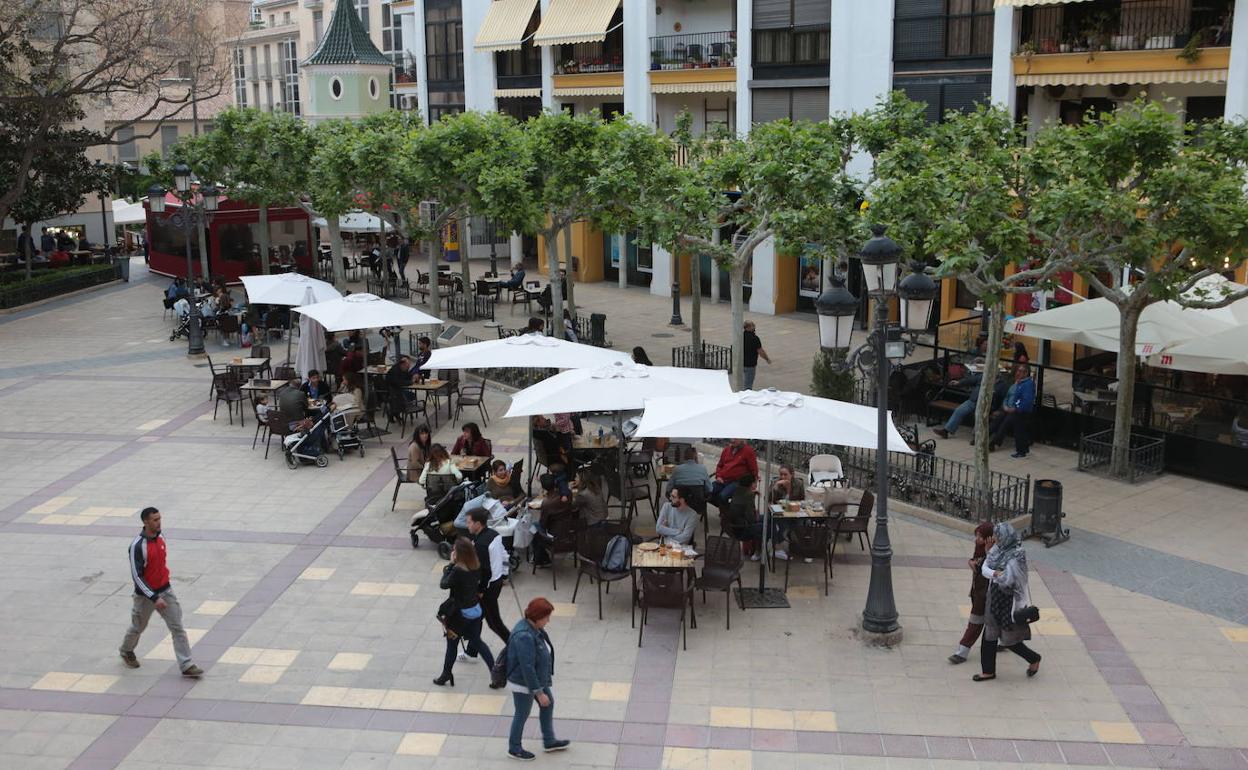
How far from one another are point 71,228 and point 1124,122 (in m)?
48.2

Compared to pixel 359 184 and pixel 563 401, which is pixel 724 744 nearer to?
pixel 563 401

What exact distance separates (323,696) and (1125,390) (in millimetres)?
12376

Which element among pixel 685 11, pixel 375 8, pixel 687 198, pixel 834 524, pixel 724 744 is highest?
pixel 375 8

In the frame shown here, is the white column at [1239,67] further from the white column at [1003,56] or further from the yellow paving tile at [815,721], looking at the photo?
the yellow paving tile at [815,721]

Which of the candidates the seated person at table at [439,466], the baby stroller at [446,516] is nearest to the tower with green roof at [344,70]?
the seated person at table at [439,466]

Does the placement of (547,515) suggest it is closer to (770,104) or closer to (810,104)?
(810,104)

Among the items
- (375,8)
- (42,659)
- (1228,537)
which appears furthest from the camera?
(375,8)

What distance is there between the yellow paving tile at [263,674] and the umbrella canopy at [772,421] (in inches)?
176

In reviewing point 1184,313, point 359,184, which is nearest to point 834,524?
point 1184,313

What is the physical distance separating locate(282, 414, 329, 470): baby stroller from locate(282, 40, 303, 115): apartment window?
6362 cm

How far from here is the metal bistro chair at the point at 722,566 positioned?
12758 mm

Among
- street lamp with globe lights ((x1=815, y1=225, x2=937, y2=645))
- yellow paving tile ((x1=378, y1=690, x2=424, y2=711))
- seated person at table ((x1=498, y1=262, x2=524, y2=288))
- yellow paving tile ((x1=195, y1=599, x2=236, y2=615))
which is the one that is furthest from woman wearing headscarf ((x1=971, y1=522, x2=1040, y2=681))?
seated person at table ((x1=498, y1=262, x2=524, y2=288))

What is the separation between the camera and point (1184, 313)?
18.9 metres

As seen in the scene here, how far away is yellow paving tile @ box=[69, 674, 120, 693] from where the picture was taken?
11508 millimetres
